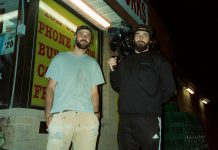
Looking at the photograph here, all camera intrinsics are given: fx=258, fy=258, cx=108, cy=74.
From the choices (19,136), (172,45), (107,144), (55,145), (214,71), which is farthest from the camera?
(214,71)

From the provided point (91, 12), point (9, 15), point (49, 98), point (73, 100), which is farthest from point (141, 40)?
point (91, 12)

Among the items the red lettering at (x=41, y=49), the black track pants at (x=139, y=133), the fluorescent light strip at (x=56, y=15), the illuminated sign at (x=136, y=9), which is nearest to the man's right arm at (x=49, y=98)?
the black track pants at (x=139, y=133)

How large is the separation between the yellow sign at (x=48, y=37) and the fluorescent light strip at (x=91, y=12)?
0.83ft

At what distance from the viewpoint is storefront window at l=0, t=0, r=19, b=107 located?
3.78m

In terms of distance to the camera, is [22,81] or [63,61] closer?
[63,61]

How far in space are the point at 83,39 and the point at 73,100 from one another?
0.85 metres

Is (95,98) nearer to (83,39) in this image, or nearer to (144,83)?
(144,83)

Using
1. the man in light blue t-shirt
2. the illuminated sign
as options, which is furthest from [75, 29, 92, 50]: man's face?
the illuminated sign

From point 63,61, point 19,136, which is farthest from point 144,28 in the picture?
point 19,136

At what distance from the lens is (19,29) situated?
12.9 ft

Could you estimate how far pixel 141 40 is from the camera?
3.53 meters

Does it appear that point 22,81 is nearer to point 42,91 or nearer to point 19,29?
point 42,91

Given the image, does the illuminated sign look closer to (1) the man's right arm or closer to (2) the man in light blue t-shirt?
(2) the man in light blue t-shirt

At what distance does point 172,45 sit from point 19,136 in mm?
11103
